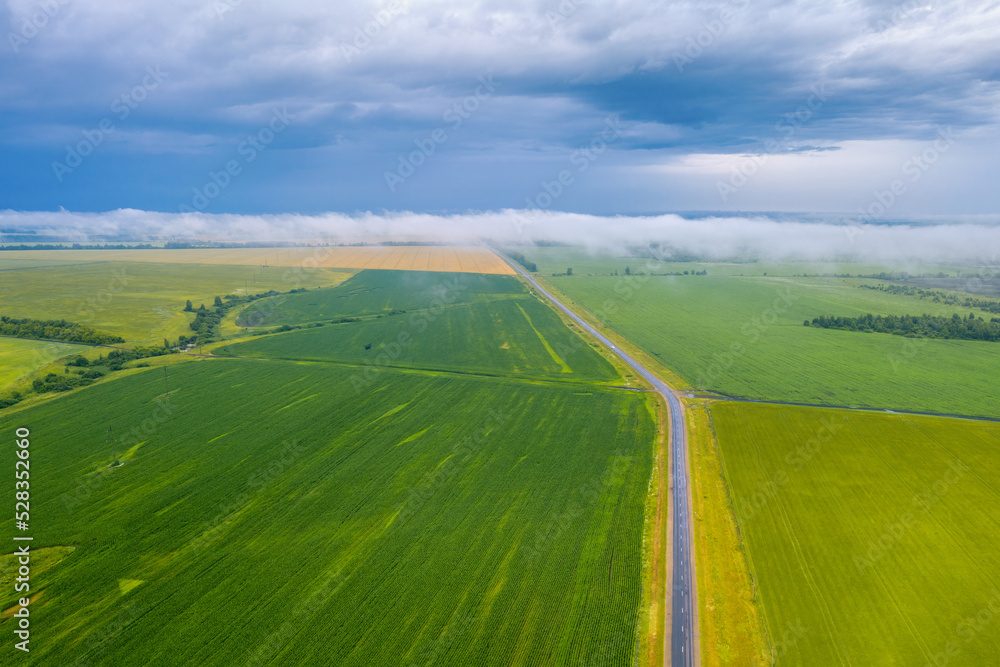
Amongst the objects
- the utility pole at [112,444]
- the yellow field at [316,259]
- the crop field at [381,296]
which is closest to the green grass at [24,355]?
the utility pole at [112,444]

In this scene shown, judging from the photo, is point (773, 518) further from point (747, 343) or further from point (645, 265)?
point (645, 265)

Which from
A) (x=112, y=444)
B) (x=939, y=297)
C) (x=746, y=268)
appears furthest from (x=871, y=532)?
(x=746, y=268)

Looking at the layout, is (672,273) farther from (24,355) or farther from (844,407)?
(24,355)

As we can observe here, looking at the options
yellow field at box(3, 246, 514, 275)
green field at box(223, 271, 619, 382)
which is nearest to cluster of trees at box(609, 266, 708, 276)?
yellow field at box(3, 246, 514, 275)

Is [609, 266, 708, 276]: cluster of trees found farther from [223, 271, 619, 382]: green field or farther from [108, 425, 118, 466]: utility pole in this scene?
[108, 425, 118, 466]: utility pole

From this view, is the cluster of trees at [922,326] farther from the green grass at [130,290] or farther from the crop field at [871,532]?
the green grass at [130,290]

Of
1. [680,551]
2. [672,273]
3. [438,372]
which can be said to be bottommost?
[680,551]

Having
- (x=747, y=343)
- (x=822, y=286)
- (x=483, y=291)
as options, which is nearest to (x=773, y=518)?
(x=747, y=343)
